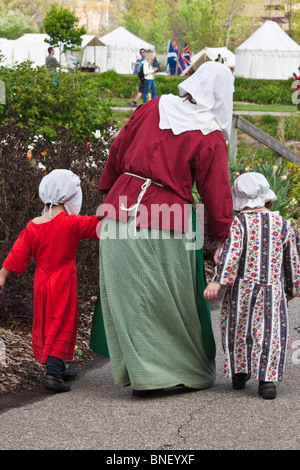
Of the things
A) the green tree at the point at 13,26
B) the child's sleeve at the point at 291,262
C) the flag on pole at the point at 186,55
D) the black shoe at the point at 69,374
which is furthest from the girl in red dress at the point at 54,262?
the green tree at the point at 13,26

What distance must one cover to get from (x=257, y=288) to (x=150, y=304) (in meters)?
0.57

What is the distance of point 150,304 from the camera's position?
4.08 m

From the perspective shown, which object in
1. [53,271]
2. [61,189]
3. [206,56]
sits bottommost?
[206,56]

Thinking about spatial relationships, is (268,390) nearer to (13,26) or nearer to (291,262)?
(291,262)

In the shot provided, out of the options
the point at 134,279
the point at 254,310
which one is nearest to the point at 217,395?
the point at 254,310

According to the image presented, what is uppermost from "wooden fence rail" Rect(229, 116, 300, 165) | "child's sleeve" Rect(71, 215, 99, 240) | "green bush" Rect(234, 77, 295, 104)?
"child's sleeve" Rect(71, 215, 99, 240)

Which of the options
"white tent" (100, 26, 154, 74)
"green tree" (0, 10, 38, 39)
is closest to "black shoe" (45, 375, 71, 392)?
"white tent" (100, 26, 154, 74)

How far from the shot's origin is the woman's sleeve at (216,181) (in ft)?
13.3

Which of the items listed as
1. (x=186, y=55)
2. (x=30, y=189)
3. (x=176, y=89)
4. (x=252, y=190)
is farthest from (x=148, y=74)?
(x=186, y=55)

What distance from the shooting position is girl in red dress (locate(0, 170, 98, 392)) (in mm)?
4293

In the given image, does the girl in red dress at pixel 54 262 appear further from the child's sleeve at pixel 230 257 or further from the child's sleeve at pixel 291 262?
the child's sleeve at pixel 291 262

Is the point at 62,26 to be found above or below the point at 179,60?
above

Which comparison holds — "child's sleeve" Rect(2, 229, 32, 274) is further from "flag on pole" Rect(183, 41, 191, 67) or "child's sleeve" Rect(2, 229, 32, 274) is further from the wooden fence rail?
"flag on pole" Rect(183, 41, 191, 67)

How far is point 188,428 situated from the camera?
3623mm
